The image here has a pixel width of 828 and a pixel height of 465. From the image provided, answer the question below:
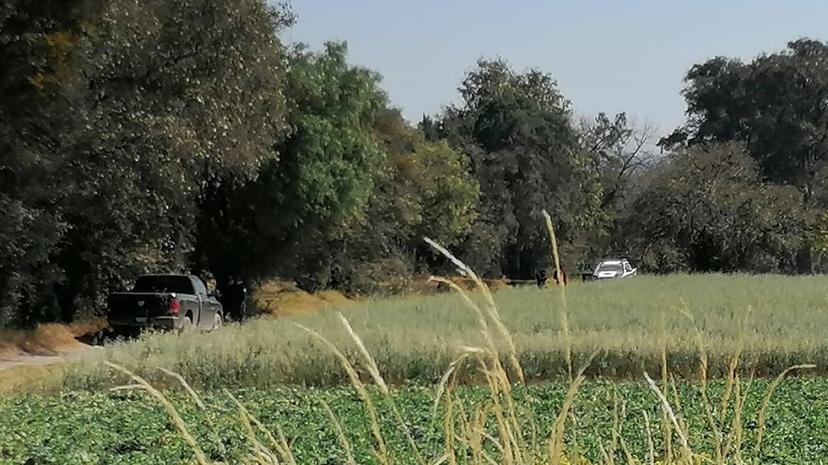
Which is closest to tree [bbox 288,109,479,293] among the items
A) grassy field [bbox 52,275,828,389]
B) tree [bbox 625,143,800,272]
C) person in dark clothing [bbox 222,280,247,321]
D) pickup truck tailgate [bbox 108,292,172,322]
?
person in dark clothing [bbox 222,280,247,321]

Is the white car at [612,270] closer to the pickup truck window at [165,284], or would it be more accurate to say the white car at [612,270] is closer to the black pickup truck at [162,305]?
the black pickup truck at [162,305]

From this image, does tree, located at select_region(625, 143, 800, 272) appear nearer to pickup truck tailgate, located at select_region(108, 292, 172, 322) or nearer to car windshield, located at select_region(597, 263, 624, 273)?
car windshield, located at select_region(597, 263, 624, 273)

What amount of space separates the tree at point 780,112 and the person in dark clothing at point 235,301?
37519 millimetres

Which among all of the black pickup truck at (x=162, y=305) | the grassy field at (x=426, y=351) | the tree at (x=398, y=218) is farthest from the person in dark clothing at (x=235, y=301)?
the grassy field at (x=426, y=351)

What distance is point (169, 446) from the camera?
352 inches

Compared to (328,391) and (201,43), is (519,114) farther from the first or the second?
(328,391)

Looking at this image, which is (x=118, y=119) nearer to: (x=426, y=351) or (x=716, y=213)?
(x=426, y=351)

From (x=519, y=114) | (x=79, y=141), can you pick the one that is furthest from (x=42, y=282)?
(x=519, y=114)

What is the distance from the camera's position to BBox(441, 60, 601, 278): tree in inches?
2060

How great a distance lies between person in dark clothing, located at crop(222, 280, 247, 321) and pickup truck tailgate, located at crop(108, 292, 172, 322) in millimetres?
8665

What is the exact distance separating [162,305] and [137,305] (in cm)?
73

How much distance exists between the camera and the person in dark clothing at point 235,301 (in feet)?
105

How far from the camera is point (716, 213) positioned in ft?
159

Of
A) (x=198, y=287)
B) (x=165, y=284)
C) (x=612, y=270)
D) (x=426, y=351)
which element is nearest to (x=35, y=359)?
(x=165, y=284)
